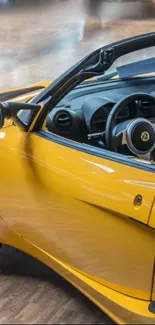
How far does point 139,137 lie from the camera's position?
199cm

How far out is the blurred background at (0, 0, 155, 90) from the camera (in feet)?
24.4

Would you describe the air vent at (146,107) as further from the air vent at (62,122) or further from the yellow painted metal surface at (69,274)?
the yellow painted metal surface at (69,274)

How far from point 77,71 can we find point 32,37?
882 cm

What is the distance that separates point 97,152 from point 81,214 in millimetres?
A: 226

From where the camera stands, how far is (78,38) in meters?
10.0

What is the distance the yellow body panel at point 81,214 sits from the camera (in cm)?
168

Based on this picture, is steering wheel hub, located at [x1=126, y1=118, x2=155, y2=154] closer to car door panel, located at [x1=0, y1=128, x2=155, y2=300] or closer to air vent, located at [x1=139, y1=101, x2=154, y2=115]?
car door panel, located at [x1=0, y1=128, x2=155, y2=300]

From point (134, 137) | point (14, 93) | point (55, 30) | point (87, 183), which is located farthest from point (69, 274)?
point (55, 30)

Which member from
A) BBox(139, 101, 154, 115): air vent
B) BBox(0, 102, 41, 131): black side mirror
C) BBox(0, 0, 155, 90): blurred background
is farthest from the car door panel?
BBox(0, 0, 155, 90): blurred background

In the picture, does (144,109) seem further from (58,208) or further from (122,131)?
(58,208)

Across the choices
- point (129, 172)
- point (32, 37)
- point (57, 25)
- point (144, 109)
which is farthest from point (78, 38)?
point (129, 172)

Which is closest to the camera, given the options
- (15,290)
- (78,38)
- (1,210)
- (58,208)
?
(58,208)

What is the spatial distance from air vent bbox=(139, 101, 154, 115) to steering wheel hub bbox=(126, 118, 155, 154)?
1.11ft

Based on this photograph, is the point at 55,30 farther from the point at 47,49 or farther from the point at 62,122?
the point at 62,122
